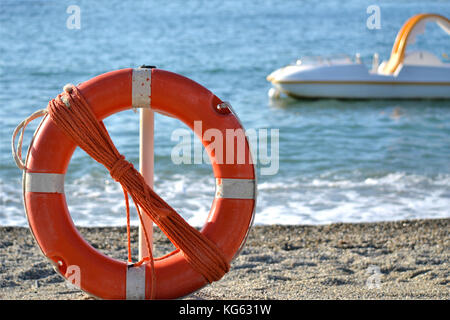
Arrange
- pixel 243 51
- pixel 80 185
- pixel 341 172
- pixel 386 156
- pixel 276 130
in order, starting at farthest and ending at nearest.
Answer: pixel 243 51, pixel 276 130, pixel 386 156, pixel 341 172, pixel 80 185

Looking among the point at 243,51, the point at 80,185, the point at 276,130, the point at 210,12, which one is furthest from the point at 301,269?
the point at 210,12

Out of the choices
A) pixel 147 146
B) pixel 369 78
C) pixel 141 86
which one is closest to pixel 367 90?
pixel 369 78

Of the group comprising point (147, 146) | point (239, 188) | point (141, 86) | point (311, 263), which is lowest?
point (311, 263)

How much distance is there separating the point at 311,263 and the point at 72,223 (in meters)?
1.41

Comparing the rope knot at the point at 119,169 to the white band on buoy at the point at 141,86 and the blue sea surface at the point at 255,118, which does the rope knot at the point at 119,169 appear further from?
the blue sea surface at the point at 255,118

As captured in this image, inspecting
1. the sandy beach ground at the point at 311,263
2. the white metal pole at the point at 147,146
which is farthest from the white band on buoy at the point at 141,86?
the sandy beach ground at the point at 311,263

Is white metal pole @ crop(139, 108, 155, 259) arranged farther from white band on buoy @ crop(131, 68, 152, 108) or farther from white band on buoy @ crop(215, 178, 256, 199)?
white band on buoy @ crop(215, 178, 256, 199)

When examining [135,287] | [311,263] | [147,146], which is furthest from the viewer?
[311,263]

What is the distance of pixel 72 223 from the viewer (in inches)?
101

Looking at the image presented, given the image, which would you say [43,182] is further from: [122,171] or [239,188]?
[239,188]

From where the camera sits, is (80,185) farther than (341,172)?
No
